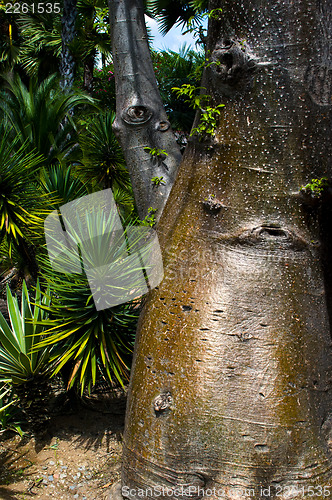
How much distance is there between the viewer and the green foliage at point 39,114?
4168mm

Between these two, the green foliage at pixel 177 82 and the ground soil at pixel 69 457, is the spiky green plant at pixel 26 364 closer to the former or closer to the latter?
the ground soil at pixel 69 457

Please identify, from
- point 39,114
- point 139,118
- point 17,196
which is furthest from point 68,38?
point 139,118

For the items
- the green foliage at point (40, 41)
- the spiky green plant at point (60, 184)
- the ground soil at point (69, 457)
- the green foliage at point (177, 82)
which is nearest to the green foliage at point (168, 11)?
the green foliage at point (177, 82)

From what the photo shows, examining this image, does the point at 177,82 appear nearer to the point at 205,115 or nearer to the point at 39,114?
the point at 39,114

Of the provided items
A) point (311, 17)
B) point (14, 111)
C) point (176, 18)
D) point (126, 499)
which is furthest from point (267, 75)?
point (176, 18)

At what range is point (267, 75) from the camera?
1855 millimetres

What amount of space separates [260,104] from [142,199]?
0.89 meters

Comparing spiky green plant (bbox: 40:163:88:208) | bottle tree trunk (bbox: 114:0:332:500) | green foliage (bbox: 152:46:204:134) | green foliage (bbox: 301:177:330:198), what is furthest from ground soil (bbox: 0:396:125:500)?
green foliage (bbox: 152:46:204:134)

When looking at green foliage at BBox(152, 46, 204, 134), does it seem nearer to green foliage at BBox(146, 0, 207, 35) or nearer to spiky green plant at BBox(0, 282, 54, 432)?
green foliage at BBox(146, 0, 207, 35)

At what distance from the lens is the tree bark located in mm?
2402

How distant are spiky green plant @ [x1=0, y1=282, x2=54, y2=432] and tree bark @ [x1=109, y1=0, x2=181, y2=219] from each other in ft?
3.48

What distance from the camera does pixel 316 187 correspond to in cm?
188

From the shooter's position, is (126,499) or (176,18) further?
(176,18)

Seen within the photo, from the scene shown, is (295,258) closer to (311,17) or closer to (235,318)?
(235,318)
